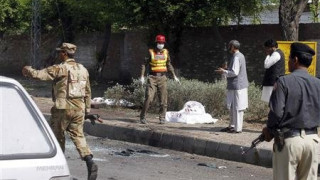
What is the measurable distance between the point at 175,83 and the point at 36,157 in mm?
11658

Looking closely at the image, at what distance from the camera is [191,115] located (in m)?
14.5

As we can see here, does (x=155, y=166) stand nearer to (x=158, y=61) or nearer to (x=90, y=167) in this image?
(x=90, y=167)

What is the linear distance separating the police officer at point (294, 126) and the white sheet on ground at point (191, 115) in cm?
827

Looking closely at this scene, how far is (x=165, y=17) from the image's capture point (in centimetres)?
2062

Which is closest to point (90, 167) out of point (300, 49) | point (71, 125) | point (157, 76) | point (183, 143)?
point (71, 125)

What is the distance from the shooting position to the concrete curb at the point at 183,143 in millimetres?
11113

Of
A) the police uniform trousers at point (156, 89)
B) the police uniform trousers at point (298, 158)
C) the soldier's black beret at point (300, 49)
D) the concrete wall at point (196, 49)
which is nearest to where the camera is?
the police uniform trousers at point (298, 158)

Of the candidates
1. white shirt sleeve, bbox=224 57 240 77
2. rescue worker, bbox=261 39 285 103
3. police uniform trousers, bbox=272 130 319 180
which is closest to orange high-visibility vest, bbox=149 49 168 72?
white shirt sleeve, bbox=224 57 240 77

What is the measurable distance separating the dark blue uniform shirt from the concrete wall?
13246 millimetres

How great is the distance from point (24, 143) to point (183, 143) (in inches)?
312

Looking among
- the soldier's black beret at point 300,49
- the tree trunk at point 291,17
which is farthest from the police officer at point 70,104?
the tree trunk at point 291,17

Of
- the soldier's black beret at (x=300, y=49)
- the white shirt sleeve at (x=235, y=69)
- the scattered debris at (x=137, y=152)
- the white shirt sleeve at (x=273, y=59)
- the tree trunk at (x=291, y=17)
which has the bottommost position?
the scattered debris at (x=137, y=152)

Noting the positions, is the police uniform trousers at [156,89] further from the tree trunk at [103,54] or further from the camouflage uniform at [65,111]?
the tree trunk at [103,54]

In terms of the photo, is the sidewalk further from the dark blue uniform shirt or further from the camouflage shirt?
the dark blue uniform shirt
